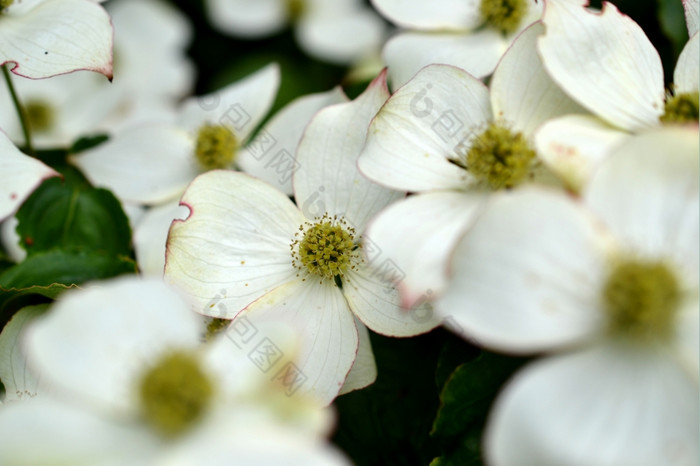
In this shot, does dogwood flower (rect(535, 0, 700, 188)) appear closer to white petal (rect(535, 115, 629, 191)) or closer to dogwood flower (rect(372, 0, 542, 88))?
white petal (rect(535, 115, 629, 191))

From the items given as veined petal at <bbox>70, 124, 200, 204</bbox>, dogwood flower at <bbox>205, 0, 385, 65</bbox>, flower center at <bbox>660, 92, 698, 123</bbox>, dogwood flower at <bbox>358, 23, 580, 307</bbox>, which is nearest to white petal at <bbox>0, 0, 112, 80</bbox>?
veined petal at <bbox>70, 124, 200, 204</bbox>

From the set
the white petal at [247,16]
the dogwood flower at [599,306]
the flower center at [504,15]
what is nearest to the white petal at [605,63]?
the dogwood flower at [599,306]

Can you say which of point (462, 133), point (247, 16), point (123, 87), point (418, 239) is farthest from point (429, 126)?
point (247, 16)

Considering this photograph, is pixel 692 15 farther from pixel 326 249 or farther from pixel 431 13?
pixel 326 249

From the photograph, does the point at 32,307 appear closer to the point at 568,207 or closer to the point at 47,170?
the point at 47,170

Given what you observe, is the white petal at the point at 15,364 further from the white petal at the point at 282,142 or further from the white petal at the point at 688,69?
the white petal at the point at 688,69
